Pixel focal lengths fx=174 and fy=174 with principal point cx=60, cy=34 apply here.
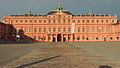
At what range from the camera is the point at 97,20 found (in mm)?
87688

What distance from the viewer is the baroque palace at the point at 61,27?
281 ft

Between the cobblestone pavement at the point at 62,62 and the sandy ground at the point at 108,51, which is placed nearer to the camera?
the cobblestone pavement at the point at 62,62

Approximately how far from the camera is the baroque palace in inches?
3376

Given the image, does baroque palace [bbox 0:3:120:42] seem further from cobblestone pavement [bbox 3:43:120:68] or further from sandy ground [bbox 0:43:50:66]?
cobblestone pavement [bbox 3:43:120:68]

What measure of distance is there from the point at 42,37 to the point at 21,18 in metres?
14.4

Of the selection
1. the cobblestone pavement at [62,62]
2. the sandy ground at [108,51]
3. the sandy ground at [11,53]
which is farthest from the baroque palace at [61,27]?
the cobblestone pavement at [62,62]

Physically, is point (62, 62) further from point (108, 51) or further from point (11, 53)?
point (108, 51)

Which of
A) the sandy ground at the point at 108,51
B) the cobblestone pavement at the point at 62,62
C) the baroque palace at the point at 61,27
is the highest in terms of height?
the baroque palace at the point at 61,27

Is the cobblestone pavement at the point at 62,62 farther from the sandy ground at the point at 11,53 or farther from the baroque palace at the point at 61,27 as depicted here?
the baroque palace at the point at 61,27

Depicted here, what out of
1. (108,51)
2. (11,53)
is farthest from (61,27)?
(11,53)

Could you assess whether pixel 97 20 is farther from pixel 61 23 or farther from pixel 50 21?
pixel 50 21

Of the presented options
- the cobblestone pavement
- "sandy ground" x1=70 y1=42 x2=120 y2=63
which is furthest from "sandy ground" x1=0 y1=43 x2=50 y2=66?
"sandy ground" x1=70 y1=42 x2=120 y2=63

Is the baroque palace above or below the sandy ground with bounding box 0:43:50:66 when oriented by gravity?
above

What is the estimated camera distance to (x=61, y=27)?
86.1m
